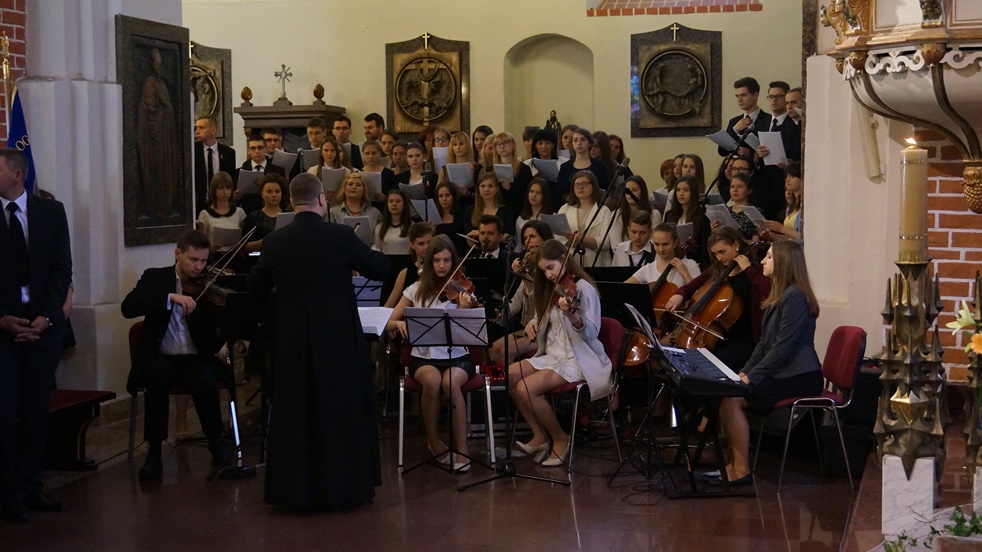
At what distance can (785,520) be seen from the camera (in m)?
5.57

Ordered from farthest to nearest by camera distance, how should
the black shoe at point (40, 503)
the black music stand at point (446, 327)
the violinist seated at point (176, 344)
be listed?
the violinist seated at point (176, 344) → the black music stand at point (446, 327) → the black shoe at point (40, 503)

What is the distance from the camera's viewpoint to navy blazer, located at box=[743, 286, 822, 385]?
5.99 meters

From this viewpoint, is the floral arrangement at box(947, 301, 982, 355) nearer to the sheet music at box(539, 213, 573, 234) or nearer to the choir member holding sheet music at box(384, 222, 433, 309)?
the choir member holding sheet music at box(384, 222, 433, 309)

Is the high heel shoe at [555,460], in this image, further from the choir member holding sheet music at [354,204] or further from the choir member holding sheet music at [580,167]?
the choir member holding sheet music at [580,167]

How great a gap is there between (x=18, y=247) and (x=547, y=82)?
9.34 metres

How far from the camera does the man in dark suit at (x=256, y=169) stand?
989 centimetres

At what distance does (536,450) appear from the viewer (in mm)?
6941

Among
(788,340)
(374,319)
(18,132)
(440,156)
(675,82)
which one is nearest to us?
(788,340)

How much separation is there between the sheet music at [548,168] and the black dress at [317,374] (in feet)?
12.9

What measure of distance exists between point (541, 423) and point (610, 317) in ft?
2.42

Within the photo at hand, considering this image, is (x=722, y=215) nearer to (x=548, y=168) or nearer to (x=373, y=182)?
(x=548, y=168)

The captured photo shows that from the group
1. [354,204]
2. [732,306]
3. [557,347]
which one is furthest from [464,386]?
[354,204]

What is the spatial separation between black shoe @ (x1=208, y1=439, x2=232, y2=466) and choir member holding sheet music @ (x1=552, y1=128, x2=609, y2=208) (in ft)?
12.1

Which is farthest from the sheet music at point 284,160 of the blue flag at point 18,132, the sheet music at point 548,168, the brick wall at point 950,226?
the brick wall at point 950,226
